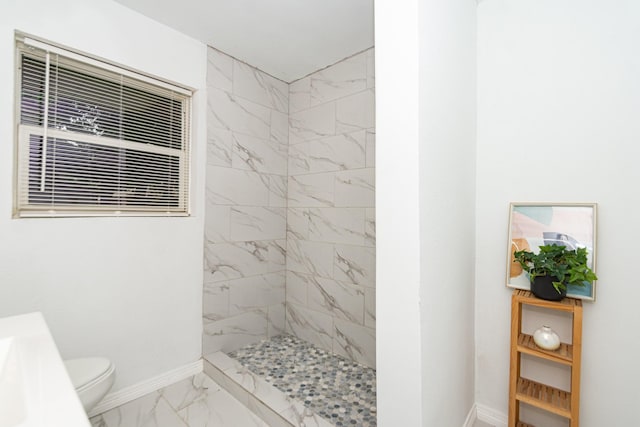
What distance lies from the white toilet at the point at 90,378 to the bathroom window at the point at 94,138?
0.84 metres

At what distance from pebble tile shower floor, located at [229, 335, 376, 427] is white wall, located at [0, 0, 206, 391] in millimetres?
561

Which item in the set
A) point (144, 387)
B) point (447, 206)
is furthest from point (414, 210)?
point (144, 387)

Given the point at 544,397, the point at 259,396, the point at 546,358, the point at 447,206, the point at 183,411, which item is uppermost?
the point at 447,206

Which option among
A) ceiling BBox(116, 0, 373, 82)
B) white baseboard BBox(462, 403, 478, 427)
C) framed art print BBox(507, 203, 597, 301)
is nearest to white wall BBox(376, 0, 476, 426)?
white baseboard BBox(462, 403, 478, 427)

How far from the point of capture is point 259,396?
1.80m

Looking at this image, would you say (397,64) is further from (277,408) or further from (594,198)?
(277,408)

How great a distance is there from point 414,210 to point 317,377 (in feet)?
5.39

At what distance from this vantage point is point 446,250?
1.31m

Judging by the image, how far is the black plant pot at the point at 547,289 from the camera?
137 cm

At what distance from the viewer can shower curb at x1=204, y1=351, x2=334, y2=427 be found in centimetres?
163

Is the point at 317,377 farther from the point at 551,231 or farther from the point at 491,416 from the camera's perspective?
the point at 551,231

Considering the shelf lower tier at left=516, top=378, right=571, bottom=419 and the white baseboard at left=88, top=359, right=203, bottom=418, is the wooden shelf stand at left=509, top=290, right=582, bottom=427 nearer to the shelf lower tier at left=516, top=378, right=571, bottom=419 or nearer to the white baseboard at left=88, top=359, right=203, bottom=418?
the shelf lower tier at left=516, top=378, right=571, bottom=419

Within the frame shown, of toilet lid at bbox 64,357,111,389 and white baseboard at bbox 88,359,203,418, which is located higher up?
toilet lid at bbox 64,357,111,389

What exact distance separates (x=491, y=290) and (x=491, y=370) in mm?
467
